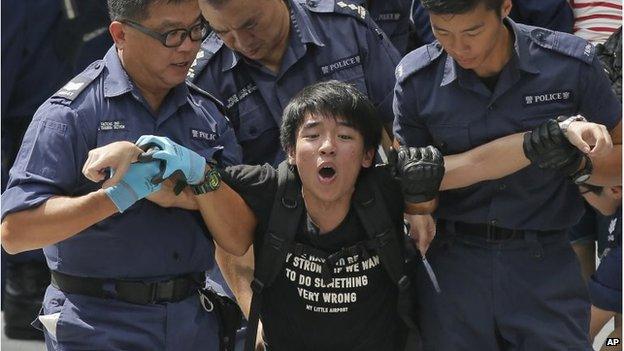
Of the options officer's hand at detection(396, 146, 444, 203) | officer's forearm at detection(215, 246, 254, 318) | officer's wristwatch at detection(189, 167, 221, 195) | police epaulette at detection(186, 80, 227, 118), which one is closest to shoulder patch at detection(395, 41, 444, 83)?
officer's hand at detection(396, 146, 444, 203)

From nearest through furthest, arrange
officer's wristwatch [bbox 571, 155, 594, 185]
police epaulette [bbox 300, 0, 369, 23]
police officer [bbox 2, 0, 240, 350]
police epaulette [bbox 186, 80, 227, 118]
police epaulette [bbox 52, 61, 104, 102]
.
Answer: police officer [bbox 2, 0, 240, 350], police epaulette [bbox 52, 61, 104, 102], officer's wristwatch [bbox 571, 155, 594, 185], police epaulette [bbox 186, 80, 227, 118], police epaulette [bbox 300, 0, 369, 23]

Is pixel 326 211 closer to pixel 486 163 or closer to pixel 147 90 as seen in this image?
pixel 486 163

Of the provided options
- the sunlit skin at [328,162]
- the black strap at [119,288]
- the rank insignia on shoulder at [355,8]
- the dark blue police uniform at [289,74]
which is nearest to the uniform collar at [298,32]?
the dark blue police uniform at [289,74]

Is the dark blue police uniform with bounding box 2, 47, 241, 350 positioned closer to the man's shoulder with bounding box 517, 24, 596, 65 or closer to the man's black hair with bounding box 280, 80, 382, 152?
the man's black hair with bounding box 280, 80, 382, 152

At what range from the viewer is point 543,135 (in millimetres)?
3697

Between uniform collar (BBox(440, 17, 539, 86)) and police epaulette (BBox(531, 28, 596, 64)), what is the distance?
0.14 ft

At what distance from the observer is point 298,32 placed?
15.1 feet

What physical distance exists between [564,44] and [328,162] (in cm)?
80

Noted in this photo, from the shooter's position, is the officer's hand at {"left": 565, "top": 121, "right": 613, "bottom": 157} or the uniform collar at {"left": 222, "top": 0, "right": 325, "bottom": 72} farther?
the uniform collar at {"left": 222, "top": 0, "right": 325, "bottom": 72}

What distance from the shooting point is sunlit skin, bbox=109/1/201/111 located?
3773 millimetres

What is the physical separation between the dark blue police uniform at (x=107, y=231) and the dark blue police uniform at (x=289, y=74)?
27.8 inches

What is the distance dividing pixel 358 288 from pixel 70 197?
95cm

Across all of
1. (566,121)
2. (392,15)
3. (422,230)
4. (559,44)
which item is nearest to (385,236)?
(422,230)

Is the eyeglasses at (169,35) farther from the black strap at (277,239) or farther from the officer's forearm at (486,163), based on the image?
the officer's forearm at (486,163)
